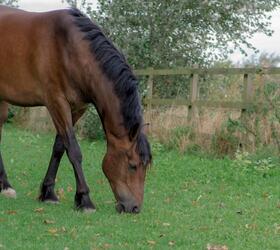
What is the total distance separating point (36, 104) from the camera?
6.89 meters

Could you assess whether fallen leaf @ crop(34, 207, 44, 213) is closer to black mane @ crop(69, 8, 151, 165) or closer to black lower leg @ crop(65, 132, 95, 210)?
black lower leg @ crop(65, 132, 95, 210)

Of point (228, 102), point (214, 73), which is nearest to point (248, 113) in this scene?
point (228, 102)

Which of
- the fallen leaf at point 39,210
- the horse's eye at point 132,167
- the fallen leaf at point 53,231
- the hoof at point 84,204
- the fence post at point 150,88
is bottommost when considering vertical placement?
the fence post at point 150,88

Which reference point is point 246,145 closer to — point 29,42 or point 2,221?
point 29,42

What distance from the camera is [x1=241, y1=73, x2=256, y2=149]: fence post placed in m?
10.2

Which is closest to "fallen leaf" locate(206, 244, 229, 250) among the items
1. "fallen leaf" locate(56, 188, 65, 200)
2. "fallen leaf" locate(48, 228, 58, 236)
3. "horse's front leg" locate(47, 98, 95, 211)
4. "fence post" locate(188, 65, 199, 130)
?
"fallen leaf" locate(48, 228, 58, 236)

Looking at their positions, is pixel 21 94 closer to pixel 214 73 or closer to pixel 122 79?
pixel 122 79

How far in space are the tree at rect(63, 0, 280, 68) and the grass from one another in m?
5.89

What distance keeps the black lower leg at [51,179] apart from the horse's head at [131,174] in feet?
3.06

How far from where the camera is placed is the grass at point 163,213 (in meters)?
5.02

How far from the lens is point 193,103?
38.7ft

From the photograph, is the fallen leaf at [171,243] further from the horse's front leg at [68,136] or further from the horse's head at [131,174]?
the horse's front leg at [68,136]

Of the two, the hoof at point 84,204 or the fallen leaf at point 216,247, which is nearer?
the fallen leaf at point 216,247

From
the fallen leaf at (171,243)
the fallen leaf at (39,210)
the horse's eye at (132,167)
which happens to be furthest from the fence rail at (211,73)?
the fallen leaf at (171,243)
